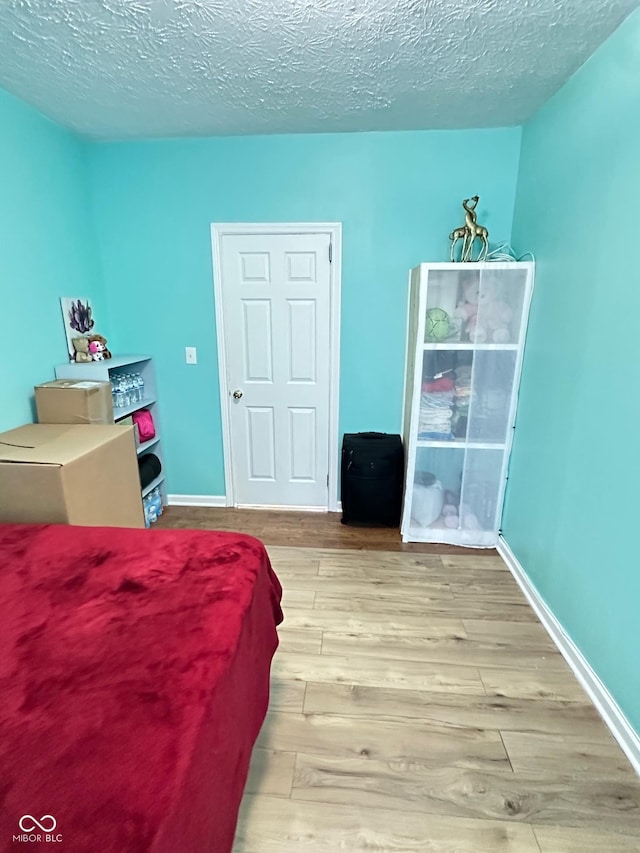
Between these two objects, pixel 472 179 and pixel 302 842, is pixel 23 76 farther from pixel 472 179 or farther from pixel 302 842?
pixel 302 842

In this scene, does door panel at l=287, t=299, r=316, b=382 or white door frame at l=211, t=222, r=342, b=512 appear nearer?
white door frame at l=211, t=222, r=342, b=512

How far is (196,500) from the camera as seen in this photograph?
3248 millimetres

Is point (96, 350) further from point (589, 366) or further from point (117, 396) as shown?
point (589, 366)

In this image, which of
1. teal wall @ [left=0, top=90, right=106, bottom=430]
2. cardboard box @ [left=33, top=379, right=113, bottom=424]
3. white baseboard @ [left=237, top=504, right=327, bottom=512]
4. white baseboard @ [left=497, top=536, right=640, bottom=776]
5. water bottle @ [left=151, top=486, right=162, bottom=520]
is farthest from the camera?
white baseboard @ [left=237, top=504, right=327, bottom=512]

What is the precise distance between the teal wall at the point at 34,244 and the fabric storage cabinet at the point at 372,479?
1.89m

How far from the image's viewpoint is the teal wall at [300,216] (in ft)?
8.42

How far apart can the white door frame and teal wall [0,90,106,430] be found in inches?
33.7

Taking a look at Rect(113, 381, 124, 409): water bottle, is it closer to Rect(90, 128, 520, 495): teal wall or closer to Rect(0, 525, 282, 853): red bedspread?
Rect(90, 128, 520, 495): teal wall

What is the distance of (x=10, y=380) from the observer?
211 centimetres

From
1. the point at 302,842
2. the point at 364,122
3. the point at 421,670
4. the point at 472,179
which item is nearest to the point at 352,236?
the point at 364,122

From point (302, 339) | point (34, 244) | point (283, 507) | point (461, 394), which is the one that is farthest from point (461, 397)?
point (34, 244)

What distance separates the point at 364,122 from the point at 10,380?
240 centimetres

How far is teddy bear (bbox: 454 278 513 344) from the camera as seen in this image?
239cm

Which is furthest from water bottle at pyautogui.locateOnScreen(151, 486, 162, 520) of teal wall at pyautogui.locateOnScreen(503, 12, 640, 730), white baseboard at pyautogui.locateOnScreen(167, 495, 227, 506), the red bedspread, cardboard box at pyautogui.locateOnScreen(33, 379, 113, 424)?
teal wall at pyautogui.locateOnScreen(503, 12, 640, 730)
